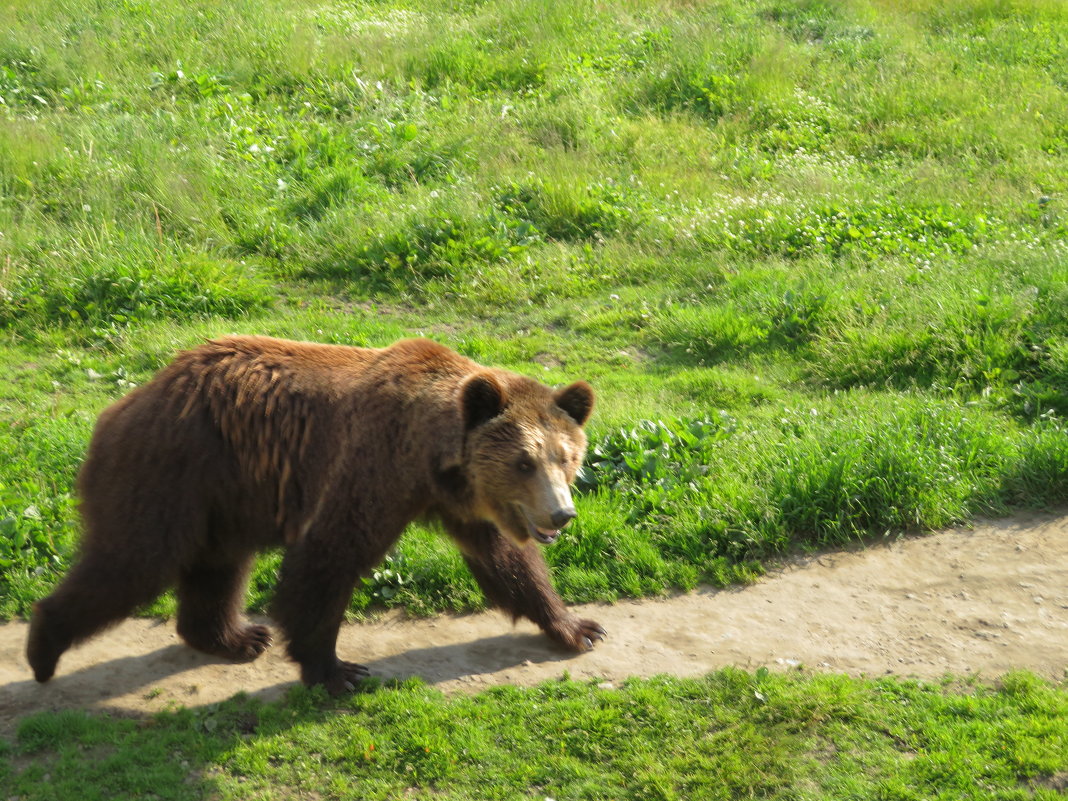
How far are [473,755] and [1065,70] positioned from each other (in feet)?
47.2

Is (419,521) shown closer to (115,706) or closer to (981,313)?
(115,706)

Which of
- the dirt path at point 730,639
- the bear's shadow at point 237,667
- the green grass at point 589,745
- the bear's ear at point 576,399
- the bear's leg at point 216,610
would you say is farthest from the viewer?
the bear's leg at point 216,610

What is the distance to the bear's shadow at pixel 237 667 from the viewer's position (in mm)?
5594

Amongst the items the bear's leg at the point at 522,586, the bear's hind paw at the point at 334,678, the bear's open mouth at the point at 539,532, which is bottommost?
Answer: the bear's hind paw at the point at 334,678

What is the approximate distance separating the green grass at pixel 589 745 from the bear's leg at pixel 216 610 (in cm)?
50

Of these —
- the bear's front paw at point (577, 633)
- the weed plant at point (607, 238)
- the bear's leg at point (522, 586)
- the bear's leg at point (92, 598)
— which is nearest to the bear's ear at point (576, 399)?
the bear's leg at point (522, 586)

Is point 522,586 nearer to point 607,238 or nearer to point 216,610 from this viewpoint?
point 216,610

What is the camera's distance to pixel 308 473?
18.0ft

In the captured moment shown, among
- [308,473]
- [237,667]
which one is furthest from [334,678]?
[308,473]

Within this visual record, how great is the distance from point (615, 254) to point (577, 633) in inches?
225

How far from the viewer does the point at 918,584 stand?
6469mm

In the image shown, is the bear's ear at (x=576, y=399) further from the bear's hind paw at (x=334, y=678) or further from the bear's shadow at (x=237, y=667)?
the bear's hind paw at (x=334, y=678)

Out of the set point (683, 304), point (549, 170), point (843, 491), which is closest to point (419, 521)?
point (843, 491)

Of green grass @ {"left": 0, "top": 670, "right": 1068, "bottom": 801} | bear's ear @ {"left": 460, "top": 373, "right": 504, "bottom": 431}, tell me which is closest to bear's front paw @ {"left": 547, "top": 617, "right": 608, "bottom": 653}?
green grass @ {"left": 0, "top": 670, "right": 1068, "bottom": 801}
